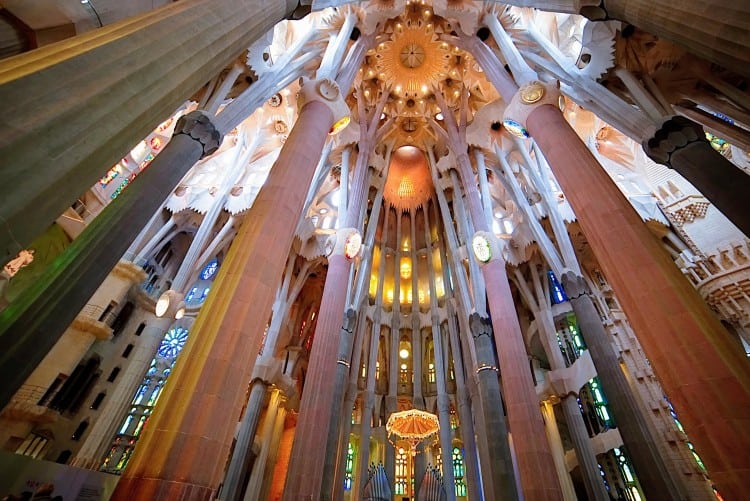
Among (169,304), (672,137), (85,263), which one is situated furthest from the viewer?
(169,304)

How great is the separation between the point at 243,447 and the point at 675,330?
1437cm

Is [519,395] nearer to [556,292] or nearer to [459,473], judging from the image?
[556,292]

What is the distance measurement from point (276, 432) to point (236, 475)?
3.98 meters

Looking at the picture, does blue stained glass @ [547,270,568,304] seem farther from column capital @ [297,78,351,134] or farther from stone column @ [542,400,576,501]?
column capital @ [297,78,351,134]

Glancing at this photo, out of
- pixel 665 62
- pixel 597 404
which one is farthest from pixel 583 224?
pixel 597 404

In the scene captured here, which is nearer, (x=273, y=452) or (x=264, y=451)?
(x=264, y=451)

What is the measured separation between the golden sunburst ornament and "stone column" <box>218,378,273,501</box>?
16692 mm

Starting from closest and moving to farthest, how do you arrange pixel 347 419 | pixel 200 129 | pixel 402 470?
pixel 200 129, pixel 347 419, pixel 402 470

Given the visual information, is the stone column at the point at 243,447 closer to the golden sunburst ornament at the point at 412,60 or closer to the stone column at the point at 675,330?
the stone column at the point at 675,330

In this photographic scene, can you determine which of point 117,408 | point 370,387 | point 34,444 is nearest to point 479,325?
point 370,387

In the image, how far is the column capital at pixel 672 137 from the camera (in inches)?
244

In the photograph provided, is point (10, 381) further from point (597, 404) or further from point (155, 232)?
point (597, 404)

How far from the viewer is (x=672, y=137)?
250 inches

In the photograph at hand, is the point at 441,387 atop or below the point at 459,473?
atop
